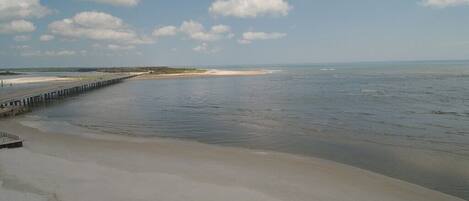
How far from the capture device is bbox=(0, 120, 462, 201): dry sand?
10.4 metres

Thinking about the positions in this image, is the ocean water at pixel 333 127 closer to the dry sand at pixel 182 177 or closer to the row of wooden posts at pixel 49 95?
the dry sand at pixel 182 177

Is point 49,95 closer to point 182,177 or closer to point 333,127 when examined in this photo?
point 333,127

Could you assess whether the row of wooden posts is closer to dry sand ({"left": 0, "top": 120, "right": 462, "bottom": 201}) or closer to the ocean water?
the ocean water

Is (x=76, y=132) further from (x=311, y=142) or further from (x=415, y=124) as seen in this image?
(x=415, y=124)

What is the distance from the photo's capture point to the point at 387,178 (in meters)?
12.4

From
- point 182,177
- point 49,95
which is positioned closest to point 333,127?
point 182,177

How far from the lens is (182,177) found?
12.1 m

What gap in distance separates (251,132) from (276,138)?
208cm

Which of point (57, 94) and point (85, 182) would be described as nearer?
point (85, 182)

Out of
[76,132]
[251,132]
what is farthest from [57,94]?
[251,132]

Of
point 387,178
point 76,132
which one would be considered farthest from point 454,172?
point 76,132

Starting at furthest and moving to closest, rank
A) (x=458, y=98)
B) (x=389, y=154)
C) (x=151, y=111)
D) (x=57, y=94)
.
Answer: (x=57, y=94) → (x=458, y=98) → (x=151, y=111) → (x=389, y=154)

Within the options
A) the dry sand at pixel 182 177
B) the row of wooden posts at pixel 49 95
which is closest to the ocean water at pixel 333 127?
the dry sand at pixel 182 177

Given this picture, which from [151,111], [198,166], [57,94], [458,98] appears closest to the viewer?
[198,166]
